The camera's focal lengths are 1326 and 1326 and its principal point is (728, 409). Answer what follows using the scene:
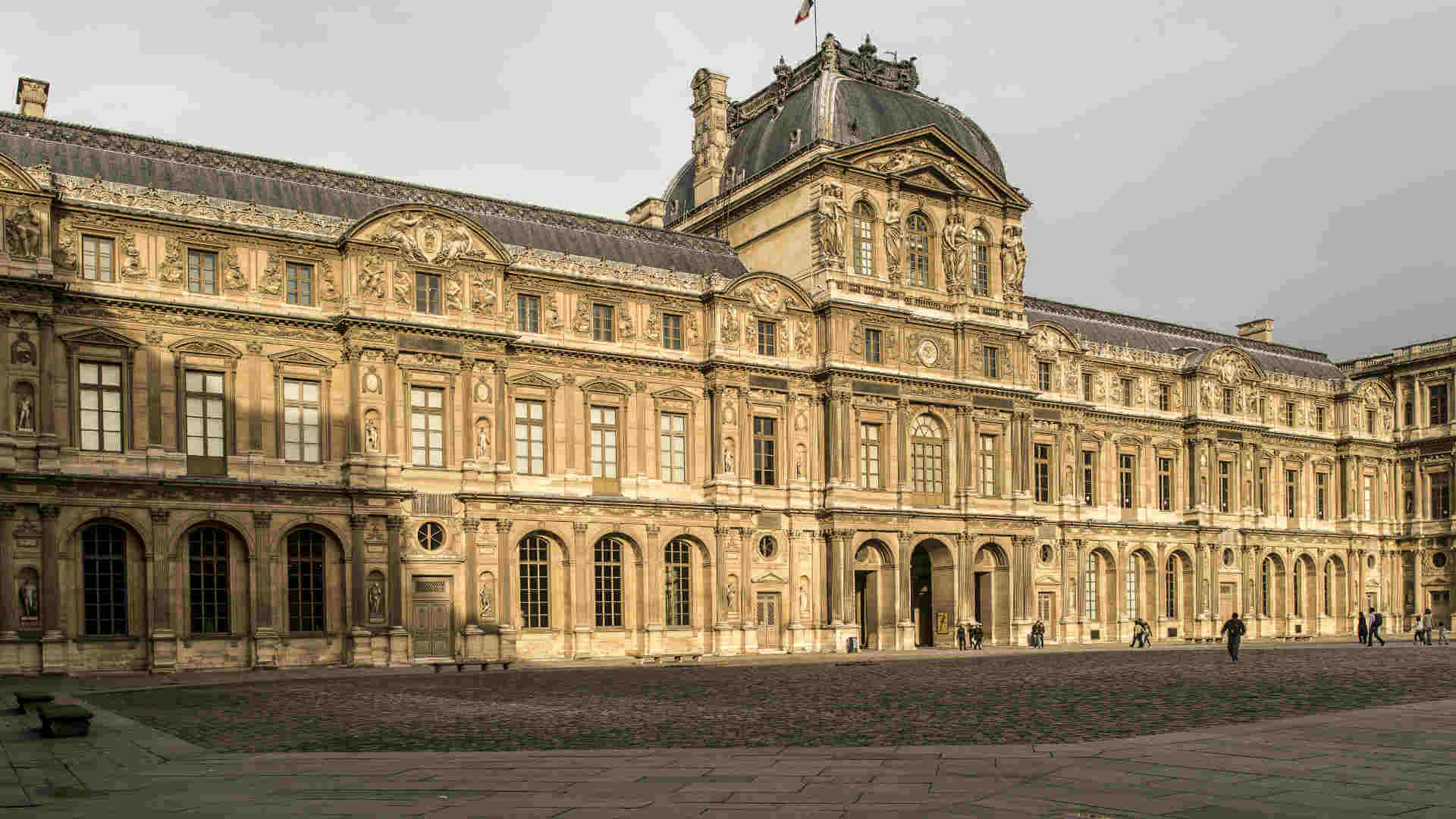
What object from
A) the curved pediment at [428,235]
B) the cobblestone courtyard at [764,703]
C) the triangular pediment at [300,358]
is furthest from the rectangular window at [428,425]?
the cobblestone courtyard at [764,703]

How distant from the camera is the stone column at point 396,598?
1727 inches

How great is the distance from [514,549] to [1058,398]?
3034 cm

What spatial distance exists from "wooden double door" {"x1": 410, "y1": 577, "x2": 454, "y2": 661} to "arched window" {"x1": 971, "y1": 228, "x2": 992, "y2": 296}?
28018 millimetres

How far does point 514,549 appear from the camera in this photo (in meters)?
46.8

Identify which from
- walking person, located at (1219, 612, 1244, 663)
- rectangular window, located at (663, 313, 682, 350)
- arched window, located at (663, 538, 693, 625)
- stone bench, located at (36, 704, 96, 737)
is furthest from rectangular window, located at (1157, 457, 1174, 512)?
stone bench, located at (36, 704, 96, 737)

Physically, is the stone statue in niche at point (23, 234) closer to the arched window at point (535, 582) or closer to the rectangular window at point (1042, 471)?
the arched window at point (535, 582)

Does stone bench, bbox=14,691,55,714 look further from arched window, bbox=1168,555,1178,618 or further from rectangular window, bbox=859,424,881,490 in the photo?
arched window, bbox=1168,555,1178,618

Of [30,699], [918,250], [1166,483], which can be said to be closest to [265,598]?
[30,699]

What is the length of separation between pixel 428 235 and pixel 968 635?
28088mm

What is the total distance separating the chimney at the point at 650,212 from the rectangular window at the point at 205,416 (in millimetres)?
28972

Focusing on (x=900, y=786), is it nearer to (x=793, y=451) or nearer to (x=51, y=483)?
(x=51, y=483)

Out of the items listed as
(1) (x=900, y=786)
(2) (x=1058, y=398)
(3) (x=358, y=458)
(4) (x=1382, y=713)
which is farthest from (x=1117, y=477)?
(1) (x=900, y=786)

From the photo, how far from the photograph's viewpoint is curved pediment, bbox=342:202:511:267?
44906 mm

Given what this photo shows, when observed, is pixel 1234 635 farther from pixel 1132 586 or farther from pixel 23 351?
pixel 23 351
